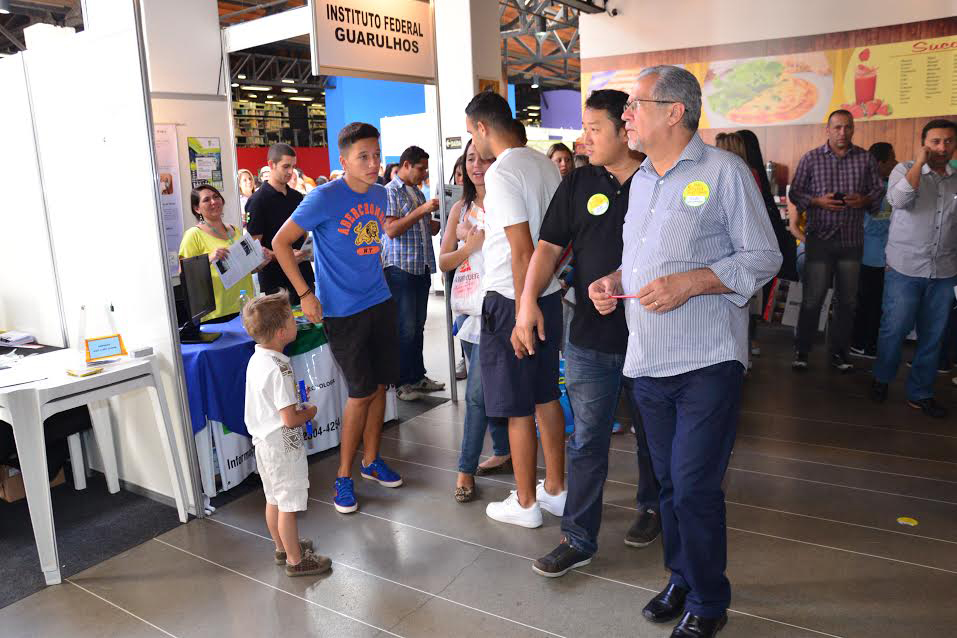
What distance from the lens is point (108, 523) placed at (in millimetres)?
3197

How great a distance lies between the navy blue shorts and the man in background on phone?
248 cm

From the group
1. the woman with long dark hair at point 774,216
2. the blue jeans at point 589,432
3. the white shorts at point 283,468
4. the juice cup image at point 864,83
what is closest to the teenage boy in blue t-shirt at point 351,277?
the white shorts at point 283,468

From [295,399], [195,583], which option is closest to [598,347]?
[295,399]

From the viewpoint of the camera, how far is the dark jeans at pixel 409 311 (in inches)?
188

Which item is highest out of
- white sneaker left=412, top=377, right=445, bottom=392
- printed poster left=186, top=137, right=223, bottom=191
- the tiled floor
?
printed poster left=186, top=137, right=223, bottom=191

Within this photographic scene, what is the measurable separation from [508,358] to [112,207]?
6.21 ft

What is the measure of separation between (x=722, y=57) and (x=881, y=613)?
20.0 feet

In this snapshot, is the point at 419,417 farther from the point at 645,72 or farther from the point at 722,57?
the point at 722,57

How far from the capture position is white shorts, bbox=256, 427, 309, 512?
102 inches

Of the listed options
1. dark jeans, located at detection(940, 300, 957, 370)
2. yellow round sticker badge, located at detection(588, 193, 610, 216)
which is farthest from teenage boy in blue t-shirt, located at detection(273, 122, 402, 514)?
dark jeans, located at detection(940, 300, 957, 370)

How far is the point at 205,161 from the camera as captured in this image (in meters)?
6.12

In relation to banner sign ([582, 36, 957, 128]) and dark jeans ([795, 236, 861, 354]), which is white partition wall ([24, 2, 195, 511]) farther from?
banner sign ([582, 36, 957, 128])

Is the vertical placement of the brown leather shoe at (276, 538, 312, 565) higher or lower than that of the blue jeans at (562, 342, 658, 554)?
lower

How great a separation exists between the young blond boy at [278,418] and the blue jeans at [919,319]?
3405 millimetres
